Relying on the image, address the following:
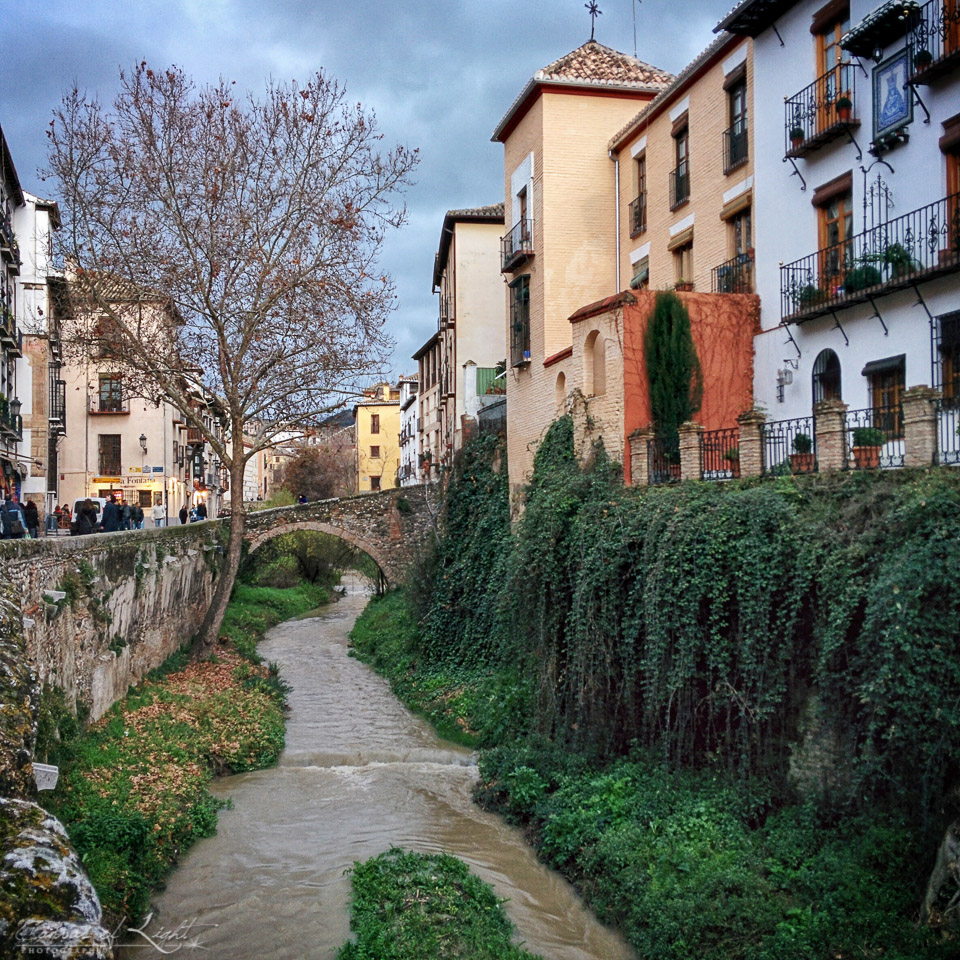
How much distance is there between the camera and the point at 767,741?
9820 mm

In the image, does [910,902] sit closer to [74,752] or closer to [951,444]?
[951,444]

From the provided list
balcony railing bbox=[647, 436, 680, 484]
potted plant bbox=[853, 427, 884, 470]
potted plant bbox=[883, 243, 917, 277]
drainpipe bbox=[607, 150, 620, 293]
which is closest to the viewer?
potted plant bbox=[853, 427, 884, 470]

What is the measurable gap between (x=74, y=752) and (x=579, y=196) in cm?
1445

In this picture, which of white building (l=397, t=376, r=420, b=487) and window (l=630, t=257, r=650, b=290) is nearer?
window (l=630, t=257, r=650, b=290)

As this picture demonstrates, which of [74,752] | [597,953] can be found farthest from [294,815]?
[597,953]

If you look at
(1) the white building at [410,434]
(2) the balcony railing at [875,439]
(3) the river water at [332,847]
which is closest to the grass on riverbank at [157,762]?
(3) the river water at [332,847]

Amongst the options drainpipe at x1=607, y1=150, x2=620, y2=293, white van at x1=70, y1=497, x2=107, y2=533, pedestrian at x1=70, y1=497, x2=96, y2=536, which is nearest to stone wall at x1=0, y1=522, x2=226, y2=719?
pedestrian at x1=70, y1=497, x2=96, y2=536

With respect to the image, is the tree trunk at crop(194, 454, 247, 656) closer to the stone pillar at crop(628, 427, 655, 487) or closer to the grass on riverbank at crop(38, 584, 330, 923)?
the grass on riverbank at crop(38, 584, 330, 923)

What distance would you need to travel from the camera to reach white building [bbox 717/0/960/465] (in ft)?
37.9

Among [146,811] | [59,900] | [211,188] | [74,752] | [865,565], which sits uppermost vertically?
[211,188]

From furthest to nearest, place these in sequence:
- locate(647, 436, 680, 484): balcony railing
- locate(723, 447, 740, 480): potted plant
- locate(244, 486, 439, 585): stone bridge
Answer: locate(244, 486, 439, 585): stone bridge < locate(647, 436, 680, 484): balcony railing < locate(723, 447, 740, 480): potted plant

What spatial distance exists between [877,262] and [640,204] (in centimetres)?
769

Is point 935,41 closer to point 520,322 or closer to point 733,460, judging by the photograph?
point 733,460

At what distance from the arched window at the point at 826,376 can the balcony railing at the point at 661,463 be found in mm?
2245
